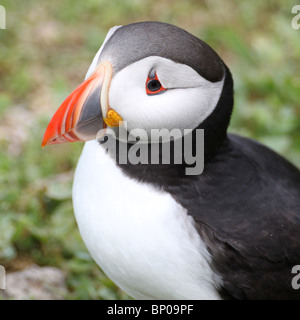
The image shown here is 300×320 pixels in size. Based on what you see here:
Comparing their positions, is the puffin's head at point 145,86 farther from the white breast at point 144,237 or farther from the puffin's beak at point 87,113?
the white breast at point 144,237

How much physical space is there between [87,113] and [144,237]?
0.62 m

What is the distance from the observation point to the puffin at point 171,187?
260 cm

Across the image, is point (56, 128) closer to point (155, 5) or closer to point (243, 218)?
Result: point (243, 218)

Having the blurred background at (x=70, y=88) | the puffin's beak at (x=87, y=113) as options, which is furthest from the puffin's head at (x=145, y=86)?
the blurred background at (x=70, y=88)

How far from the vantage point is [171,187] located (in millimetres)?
2834

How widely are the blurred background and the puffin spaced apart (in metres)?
0.79

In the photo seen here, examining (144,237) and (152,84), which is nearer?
(152,84)

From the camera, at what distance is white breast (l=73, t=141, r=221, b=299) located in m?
2.74

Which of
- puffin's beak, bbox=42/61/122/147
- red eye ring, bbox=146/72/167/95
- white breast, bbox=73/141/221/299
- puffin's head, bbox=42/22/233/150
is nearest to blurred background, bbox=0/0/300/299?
white breast, bbox=73/141/221/299

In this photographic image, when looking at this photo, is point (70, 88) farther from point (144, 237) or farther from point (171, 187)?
point (144, 237)

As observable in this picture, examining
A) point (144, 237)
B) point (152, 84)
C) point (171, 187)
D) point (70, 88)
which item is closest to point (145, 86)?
point (152, 84)

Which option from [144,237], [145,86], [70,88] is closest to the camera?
[145,86]
